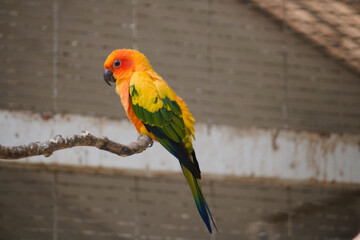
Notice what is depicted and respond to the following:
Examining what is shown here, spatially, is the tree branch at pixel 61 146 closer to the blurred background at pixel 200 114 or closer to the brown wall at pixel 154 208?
the blurred background at pixel 200 114

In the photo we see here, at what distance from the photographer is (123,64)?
4.19ft

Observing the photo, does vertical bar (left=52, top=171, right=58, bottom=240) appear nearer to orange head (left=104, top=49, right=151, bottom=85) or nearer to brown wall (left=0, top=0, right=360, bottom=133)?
brown wall (left=0, top=0, right=360, bottom=133)

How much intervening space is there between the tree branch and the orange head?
0.26 m

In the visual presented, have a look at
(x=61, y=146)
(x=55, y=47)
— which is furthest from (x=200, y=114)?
Result: (x=61, y=146)

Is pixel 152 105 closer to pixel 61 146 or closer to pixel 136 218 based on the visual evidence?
pixel 61 146

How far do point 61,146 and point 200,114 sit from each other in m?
1.78

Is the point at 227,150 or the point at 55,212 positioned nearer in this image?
the point at 227,150

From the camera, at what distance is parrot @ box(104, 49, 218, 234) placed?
116 centimetres

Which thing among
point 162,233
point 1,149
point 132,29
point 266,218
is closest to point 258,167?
point 266,218

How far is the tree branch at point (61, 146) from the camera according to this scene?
72 cm

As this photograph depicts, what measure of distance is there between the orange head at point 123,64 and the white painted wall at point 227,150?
0.89m

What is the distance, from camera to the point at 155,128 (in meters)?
1.20

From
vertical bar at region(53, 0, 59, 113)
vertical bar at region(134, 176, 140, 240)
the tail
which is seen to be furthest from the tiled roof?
the tail

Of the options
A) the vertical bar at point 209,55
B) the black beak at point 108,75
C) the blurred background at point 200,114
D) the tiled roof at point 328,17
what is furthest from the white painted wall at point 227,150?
the black beak at point 108,75
